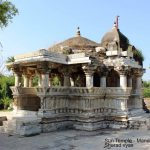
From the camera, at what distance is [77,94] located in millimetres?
12125

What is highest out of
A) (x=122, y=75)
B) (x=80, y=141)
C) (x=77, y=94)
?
(x=122, y=75)

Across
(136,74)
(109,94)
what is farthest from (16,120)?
(136,74)

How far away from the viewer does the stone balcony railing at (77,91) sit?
11350 millimetres

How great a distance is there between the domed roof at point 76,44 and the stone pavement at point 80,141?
4.69 metres

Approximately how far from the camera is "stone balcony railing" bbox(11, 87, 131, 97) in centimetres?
1135

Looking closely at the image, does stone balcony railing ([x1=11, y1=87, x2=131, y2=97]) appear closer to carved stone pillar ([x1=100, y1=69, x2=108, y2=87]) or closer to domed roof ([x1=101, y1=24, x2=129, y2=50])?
carved stone pillar ([x1=100, y1=69, x2=108, y2=87])

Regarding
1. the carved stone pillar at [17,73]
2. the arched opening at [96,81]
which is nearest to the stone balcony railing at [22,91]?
the carved stone pillar at [17,73]

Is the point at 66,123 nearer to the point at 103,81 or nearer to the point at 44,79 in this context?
the point at 44,79

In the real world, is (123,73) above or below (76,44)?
below

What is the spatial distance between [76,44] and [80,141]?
6.09 metres

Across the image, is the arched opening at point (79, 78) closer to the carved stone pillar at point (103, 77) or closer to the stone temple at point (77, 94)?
the stone temple at point (77, 94)

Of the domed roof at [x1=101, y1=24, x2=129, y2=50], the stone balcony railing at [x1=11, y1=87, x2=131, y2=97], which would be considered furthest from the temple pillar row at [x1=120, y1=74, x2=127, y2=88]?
the domed roof at [x1=101, y1=24, x2=129, y2=50]

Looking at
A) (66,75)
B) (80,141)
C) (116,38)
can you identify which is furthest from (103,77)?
(80,141)

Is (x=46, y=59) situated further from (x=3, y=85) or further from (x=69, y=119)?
(x=3, y=85)
